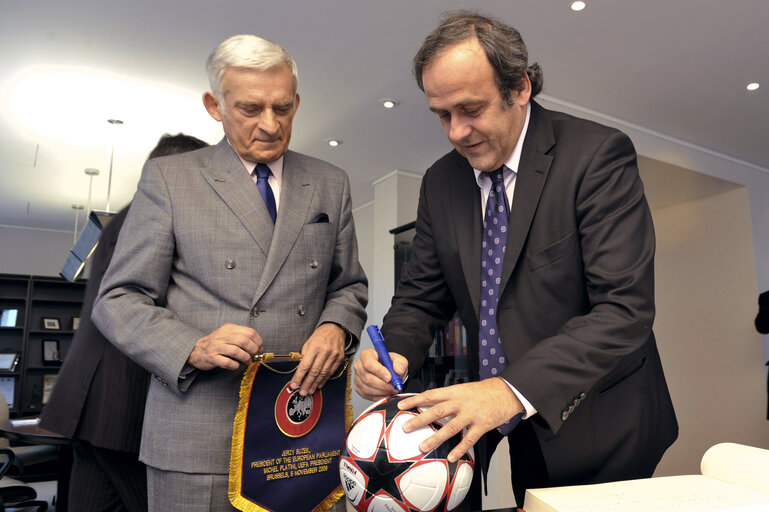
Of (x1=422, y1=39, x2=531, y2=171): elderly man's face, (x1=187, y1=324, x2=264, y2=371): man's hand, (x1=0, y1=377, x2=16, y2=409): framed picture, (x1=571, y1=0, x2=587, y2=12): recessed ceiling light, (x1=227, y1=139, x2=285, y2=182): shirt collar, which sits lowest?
(x1=0, y1=377, x2=16, y2=409): framed picture

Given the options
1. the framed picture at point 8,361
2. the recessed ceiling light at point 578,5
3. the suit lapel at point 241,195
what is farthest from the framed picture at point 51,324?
the suit lapel at point 241,195

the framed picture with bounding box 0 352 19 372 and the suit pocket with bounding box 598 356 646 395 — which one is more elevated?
the suit pocket with bounding box 598 356 646 395

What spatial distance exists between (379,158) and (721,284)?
12.8 ft

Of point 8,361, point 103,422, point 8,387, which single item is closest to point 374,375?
point 103,422

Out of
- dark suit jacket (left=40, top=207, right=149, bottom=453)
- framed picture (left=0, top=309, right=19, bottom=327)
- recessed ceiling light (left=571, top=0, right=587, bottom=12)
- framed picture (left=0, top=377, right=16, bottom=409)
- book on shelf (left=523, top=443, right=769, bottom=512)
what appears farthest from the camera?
framed picture (left=0, top=309, right=19, bottom=327)

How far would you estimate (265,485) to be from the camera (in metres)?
1.27

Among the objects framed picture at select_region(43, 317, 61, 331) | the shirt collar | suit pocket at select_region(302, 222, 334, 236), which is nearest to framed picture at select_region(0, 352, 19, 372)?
framed picture at select_region(43, 317, 61, 331)

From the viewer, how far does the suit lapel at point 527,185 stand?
129 centimetres

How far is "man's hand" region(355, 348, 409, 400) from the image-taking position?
3.79 feet

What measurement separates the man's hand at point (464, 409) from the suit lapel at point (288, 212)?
1.86ft

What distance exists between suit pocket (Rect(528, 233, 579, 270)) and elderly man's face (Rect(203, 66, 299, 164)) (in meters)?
0.71

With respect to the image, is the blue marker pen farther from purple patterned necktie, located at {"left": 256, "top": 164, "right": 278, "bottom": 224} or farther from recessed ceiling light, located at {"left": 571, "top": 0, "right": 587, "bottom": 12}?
recessed ceiling light, located at {"left": 571, "top": 0, "right": 587, "bottom": 12}

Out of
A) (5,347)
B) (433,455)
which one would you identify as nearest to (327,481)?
(433,455)

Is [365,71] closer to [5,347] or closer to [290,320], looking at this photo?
[290,320]
